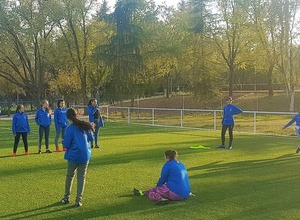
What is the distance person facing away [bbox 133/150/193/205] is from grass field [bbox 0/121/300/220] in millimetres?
166

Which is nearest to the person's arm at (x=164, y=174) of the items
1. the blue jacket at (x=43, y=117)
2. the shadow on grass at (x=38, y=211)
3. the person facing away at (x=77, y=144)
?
the person facing away at (x=77, y=144)

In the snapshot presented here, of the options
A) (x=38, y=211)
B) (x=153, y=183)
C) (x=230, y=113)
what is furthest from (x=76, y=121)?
(x=230, y=113)

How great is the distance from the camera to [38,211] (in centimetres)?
707

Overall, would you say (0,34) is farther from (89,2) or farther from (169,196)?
(169,196)

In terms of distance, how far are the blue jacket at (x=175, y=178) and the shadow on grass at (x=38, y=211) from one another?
1736mm

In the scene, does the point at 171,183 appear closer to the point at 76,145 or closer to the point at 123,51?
the point at 76,145

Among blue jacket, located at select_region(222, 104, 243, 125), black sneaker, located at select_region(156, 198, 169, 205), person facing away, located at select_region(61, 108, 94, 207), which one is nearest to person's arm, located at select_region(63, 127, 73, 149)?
person facing away, located at select_region(61, 108, 94, 207)

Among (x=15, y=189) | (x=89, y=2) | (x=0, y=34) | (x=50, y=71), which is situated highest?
(x=89, y=2)

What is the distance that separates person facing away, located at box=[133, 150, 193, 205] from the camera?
291 inches

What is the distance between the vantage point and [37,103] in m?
51.7

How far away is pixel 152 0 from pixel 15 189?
45021 mm

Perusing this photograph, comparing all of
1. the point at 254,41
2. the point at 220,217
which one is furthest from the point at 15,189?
the point at 254,41

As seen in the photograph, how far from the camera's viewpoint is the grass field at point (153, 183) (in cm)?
695

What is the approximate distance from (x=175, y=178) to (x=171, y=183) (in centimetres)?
14
